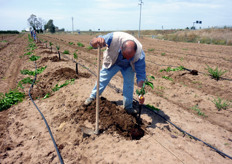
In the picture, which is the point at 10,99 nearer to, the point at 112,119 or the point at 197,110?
the point at 112,119

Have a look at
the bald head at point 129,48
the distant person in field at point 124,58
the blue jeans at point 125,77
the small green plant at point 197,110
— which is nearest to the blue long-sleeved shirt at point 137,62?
the distant person in field at point 124,58

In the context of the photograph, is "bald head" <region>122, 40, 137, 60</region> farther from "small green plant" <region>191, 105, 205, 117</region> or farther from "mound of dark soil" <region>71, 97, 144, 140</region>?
"small green plant" <region>191, 105, 205, 117</region>

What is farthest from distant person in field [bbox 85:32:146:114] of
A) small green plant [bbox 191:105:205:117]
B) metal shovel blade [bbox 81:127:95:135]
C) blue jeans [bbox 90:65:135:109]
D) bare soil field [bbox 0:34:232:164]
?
small green plant [bbox 191:105:205:117]

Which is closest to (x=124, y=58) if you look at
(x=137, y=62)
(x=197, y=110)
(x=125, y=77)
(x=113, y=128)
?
(x=137, y=62)

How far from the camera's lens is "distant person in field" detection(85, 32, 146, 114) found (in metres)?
2.57

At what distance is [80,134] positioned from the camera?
2.82 metres

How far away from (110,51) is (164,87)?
3.12 meters

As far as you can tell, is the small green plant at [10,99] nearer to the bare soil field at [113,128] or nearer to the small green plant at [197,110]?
the bare soil field at [113,128]

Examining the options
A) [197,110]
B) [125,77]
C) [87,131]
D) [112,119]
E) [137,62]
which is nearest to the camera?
[87,131]

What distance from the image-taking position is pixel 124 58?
2955mm

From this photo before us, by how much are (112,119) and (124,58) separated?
1202mm

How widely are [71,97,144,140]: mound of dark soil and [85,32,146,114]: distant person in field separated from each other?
0.71 feet

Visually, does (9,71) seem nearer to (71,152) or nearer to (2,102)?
(2,102)

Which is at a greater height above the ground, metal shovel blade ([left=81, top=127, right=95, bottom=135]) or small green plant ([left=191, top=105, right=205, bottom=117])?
metal shovel blade ([left=81, top=127, right=95, bottom=135])
